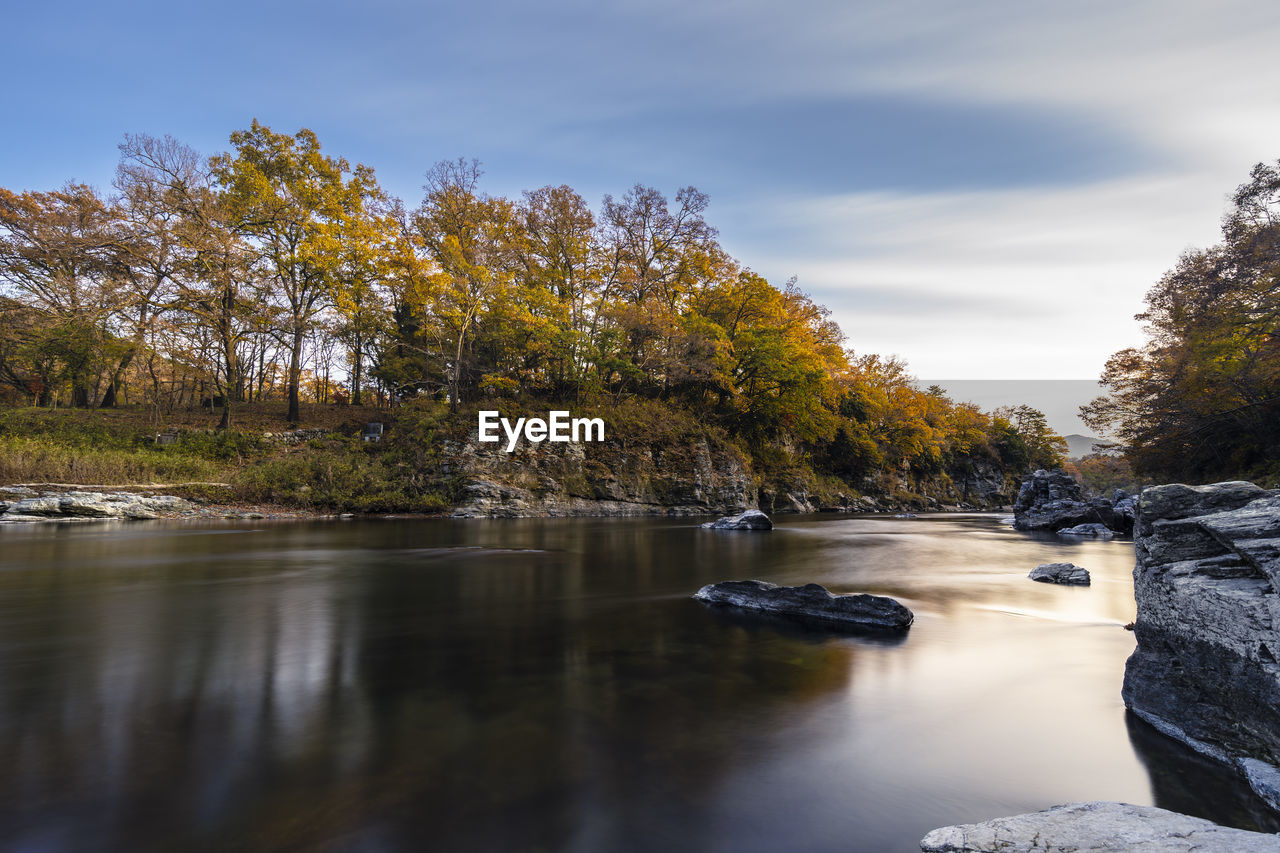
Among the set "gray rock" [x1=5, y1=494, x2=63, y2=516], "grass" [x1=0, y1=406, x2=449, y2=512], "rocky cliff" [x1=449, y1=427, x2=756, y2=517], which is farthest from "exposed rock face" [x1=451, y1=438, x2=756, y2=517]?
"gray rock" [x1=5, y1=494, x2=63, y2=516]

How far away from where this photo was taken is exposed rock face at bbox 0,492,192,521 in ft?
59.1

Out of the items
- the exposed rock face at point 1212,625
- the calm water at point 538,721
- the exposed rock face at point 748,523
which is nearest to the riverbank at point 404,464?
the exposed rock face at point 748,523

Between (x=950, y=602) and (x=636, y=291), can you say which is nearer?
(x=950, y=602)

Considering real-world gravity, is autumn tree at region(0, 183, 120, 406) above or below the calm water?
above

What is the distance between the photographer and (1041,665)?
5395 mm

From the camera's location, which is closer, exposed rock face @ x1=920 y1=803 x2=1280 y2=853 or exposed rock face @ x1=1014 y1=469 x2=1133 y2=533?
exposed rock face @ x1=920 y1=803 x2=1280 y2=853

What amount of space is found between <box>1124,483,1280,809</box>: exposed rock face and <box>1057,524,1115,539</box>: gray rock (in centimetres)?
1889

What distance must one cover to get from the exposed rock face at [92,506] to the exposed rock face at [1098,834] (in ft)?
82.9

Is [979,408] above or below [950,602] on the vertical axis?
above

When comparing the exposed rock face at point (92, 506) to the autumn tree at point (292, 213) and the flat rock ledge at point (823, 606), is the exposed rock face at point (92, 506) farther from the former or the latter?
the flat rock ledge at point (823, 606)

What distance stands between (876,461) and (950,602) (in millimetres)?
38011

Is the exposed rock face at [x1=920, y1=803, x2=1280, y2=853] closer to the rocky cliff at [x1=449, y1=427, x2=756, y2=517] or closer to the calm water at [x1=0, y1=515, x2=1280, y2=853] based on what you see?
the calm water at [x1=0, y1=515, x2=1280, y2=853]

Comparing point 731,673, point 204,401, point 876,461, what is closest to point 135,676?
point 731,673

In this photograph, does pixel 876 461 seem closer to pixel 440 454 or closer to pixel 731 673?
pixel 440 454
